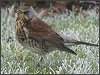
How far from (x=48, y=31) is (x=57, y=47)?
10.5 inches

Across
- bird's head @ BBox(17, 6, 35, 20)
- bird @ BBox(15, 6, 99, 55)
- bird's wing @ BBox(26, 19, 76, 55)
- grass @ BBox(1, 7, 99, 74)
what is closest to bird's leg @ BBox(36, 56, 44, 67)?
grass @ BBox(1, 7, 99, 74)

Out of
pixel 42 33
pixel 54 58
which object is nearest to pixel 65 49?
pixel 42 33

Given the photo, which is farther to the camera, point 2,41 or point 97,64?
point 2,41

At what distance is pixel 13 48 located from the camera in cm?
658

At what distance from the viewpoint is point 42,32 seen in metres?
5.60

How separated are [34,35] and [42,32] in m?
0.12

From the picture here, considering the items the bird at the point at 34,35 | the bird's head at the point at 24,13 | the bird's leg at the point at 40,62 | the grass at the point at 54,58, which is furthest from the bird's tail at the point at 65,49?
the bird's head at the point at 24,13

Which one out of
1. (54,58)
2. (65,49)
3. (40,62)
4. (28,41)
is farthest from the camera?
(54,58)

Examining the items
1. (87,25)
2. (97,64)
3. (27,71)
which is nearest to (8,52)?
(27,71)

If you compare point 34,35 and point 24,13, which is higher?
point 24,13

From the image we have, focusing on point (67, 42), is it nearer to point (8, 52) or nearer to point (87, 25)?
point (8, 52)

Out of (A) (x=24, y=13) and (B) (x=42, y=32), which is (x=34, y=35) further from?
(A) (x=24, y=13)

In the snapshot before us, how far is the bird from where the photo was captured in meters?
5.53

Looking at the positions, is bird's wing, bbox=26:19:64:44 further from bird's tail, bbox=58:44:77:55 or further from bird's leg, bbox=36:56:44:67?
bird's leg, bbox=36:56:44:67
